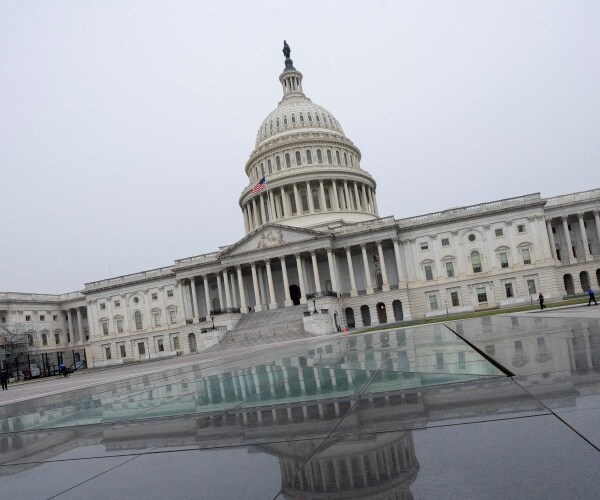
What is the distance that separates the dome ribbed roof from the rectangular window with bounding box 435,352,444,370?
9031 cm

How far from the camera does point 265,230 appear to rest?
7469 cm

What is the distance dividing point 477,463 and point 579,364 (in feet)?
13.6

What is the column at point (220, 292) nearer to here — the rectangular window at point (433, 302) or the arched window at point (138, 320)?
the arched window at point (138, 320)

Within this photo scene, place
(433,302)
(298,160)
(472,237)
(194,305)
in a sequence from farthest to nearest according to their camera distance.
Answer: (298,160), (194,305), (433,302), (472,237)

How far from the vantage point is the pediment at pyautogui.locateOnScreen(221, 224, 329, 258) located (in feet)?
240

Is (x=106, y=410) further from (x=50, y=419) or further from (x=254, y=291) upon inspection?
(x=254, y=291)

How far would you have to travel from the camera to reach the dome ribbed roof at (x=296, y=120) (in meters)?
98.7

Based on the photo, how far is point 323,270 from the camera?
78.6 meters

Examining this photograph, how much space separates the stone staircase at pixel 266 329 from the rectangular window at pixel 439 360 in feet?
144

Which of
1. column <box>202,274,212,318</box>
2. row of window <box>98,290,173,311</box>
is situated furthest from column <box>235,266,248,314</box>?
row of window <box>98,290,173,311</box>

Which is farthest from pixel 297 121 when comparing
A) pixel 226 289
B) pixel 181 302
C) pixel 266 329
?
pixel 266 329

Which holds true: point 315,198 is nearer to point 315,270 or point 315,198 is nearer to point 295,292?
point 295,292

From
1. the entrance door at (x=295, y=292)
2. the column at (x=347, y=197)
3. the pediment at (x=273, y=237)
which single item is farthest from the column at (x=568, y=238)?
the entrance door at (x=295, y=292)

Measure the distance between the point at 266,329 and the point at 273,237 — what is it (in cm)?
1762
